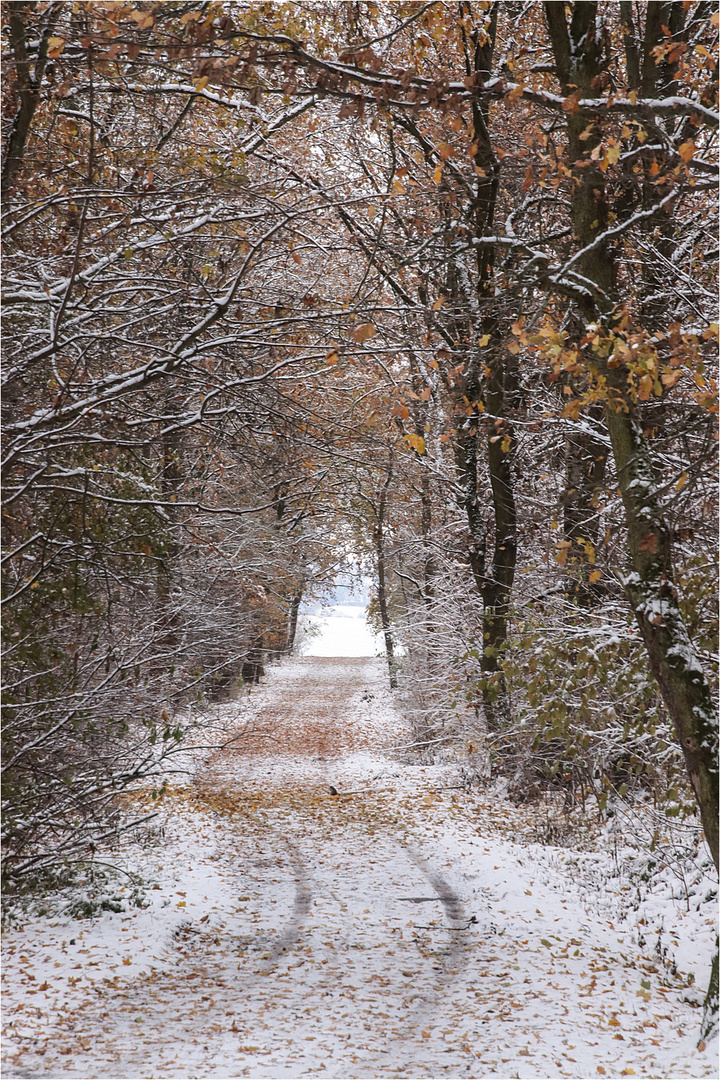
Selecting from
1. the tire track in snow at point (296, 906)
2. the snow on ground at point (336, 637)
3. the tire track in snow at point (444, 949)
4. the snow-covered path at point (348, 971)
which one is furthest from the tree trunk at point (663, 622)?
the snow on ground at point (336, 637)

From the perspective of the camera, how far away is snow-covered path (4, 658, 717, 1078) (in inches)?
201

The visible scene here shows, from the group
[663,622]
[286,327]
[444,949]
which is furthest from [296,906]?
[286,327]

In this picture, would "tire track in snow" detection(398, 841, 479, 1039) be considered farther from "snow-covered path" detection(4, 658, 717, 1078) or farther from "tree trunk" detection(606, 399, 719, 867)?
"tree trunk" detection(606, 399, 719, 867)

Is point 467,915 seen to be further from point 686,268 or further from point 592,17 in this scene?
point 592,17

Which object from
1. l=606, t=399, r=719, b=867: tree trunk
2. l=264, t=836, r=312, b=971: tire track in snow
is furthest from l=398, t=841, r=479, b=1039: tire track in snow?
l=606, t=399, r=719, b=867: tree trunk

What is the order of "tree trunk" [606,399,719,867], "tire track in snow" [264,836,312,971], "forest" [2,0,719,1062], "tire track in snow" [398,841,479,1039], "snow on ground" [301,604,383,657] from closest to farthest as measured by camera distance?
"tree trunk" [606,399,719,867] → "forest" [2,0,719,1062] → "tire track in snow" [398,841,479,1039] → "tire track in snow" [264,836,312,971] → "snow on ground" [301,604,383,657]

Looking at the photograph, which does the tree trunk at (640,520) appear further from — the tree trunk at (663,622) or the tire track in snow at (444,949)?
the tire track in snow at (444,949)

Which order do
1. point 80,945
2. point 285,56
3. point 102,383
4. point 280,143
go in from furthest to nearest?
point 280,143
point 80,945
point 102,383
point 285,56

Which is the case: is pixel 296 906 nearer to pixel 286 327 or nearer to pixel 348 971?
pixel 348 971

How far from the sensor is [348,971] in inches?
260

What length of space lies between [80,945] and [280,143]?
9.42m

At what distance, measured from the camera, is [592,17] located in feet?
19.3

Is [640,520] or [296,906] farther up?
[640,520]

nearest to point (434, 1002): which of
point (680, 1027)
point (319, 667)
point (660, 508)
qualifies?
point (680, 1027)
